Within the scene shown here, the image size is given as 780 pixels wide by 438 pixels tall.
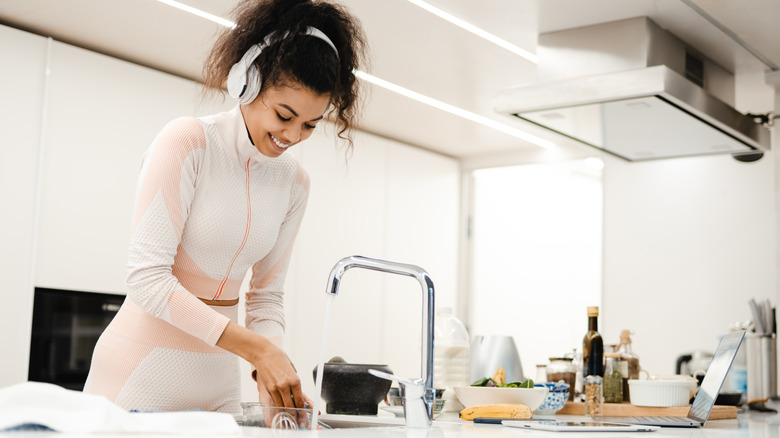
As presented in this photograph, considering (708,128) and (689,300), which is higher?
(708,128)

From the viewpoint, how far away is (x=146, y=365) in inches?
64.5

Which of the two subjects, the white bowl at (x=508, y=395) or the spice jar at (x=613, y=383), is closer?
the white bowl at (x=508, y=395)

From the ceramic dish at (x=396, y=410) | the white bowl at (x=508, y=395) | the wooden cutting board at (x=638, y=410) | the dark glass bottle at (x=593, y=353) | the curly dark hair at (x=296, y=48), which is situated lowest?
the wooden cutting board at (x=638, y=410)

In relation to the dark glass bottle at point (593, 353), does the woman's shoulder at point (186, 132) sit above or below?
above

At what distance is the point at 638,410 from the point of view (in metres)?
2.34

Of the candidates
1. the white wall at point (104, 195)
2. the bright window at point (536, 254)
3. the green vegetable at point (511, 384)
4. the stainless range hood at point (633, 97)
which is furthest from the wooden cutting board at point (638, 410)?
the bright window at point (536, 254)

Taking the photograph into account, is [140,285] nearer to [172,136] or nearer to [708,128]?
[172,136]

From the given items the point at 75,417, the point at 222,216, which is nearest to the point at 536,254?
the point at 222,216

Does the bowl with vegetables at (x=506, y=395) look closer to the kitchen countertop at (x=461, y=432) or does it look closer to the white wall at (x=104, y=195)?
the kitchen countertop at (x=461, y=432)

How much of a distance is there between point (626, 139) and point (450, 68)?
1076 millimetres

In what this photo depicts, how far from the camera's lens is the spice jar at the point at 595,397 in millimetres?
2297

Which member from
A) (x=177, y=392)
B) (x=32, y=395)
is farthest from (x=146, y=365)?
(x=32, y=395)

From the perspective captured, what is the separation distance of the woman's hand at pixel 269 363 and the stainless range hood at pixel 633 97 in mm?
1707

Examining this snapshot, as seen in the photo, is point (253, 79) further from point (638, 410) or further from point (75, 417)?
point (638, 410)
